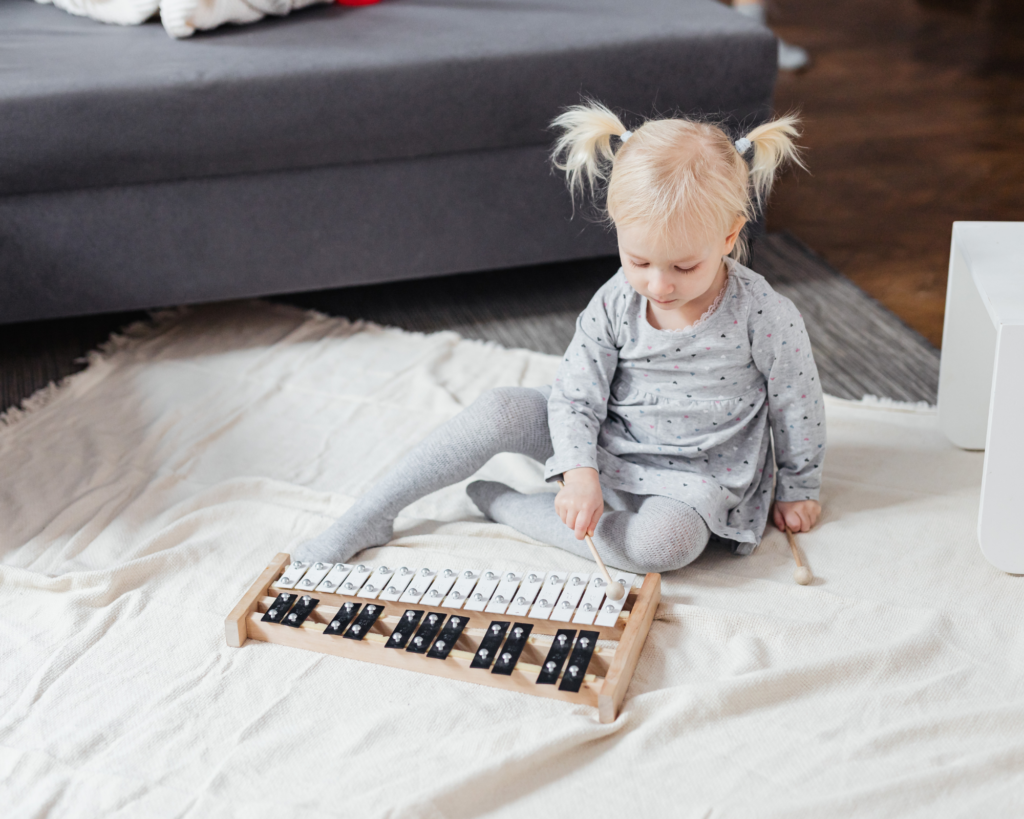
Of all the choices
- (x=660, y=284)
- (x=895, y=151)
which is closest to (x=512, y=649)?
(x=660, y=284)

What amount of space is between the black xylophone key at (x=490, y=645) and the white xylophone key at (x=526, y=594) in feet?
0.05

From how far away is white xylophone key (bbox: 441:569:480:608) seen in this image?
0.92 m

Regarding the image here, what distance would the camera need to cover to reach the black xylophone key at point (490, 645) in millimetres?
869

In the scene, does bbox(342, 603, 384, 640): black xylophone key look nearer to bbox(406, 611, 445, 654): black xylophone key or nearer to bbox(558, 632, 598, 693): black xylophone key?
bbox(406, 611, 445, 654): black xylophone key

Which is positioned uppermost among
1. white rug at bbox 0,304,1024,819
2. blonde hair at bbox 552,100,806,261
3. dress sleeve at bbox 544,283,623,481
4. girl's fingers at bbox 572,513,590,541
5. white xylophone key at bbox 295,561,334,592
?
blonde hair at bbox 552,100,806,261

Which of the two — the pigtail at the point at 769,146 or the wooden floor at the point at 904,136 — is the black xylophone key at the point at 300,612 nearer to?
the pigtail at the point at 769,146

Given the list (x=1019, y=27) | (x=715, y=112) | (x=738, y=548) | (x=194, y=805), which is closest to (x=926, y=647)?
(x=738, y=548)

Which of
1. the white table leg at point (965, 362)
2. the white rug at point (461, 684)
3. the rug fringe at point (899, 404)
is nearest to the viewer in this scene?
the white rug at point (461, 684)

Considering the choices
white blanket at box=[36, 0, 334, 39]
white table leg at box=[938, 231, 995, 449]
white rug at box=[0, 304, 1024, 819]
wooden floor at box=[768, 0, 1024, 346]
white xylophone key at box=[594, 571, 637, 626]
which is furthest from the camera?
wooden floor at box=[768, 0, 1024, 346]

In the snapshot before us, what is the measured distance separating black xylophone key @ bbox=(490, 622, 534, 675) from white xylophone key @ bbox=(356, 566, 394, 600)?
0.14 m

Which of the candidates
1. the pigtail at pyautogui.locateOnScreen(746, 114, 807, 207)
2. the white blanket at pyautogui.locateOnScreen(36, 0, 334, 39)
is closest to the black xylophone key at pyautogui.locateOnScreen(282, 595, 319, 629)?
the pigtail at pyautogui.locateOnScreen(746, 114, 807, 207)

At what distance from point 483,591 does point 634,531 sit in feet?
0.54

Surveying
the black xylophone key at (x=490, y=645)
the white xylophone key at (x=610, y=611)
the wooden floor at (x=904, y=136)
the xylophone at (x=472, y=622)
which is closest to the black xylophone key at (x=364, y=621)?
the xylophone at (x=472, y=622)

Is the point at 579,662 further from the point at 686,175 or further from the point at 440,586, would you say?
the point at 686,175
